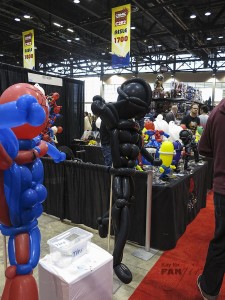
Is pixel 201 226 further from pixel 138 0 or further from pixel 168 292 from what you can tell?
pixel 138 0

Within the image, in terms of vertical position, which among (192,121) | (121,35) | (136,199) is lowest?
(136,199)

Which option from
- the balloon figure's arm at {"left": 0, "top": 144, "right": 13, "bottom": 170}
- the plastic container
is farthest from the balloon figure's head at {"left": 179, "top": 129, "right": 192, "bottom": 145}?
the balloon figure's arm at {"left": 0, "top": 144, "right": 13, "bottom": 170}

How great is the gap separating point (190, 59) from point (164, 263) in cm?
1340

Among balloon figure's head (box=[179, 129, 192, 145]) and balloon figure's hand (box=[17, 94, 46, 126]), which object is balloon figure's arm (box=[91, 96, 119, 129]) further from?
balloon figure's head (box=[179, 129, 192, 145])

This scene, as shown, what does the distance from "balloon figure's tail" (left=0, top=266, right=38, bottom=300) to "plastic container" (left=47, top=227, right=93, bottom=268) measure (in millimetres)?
460

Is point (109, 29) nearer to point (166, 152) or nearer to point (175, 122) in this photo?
point (175, 122)

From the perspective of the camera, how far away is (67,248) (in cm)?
181

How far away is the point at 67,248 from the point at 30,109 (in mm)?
1046

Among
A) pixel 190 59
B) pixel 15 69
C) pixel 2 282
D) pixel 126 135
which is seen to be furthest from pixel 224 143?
pixel 190 59

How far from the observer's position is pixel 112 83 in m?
17.6

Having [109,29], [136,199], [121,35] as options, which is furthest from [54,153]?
[109,29]

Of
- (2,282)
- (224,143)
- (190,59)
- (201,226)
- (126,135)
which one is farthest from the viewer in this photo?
(190,59)

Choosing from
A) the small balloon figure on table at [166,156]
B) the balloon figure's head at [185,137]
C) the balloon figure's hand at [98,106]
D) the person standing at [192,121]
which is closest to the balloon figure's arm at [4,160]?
the balloon figure's hand at [98,106]

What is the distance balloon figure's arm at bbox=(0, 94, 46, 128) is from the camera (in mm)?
1192
